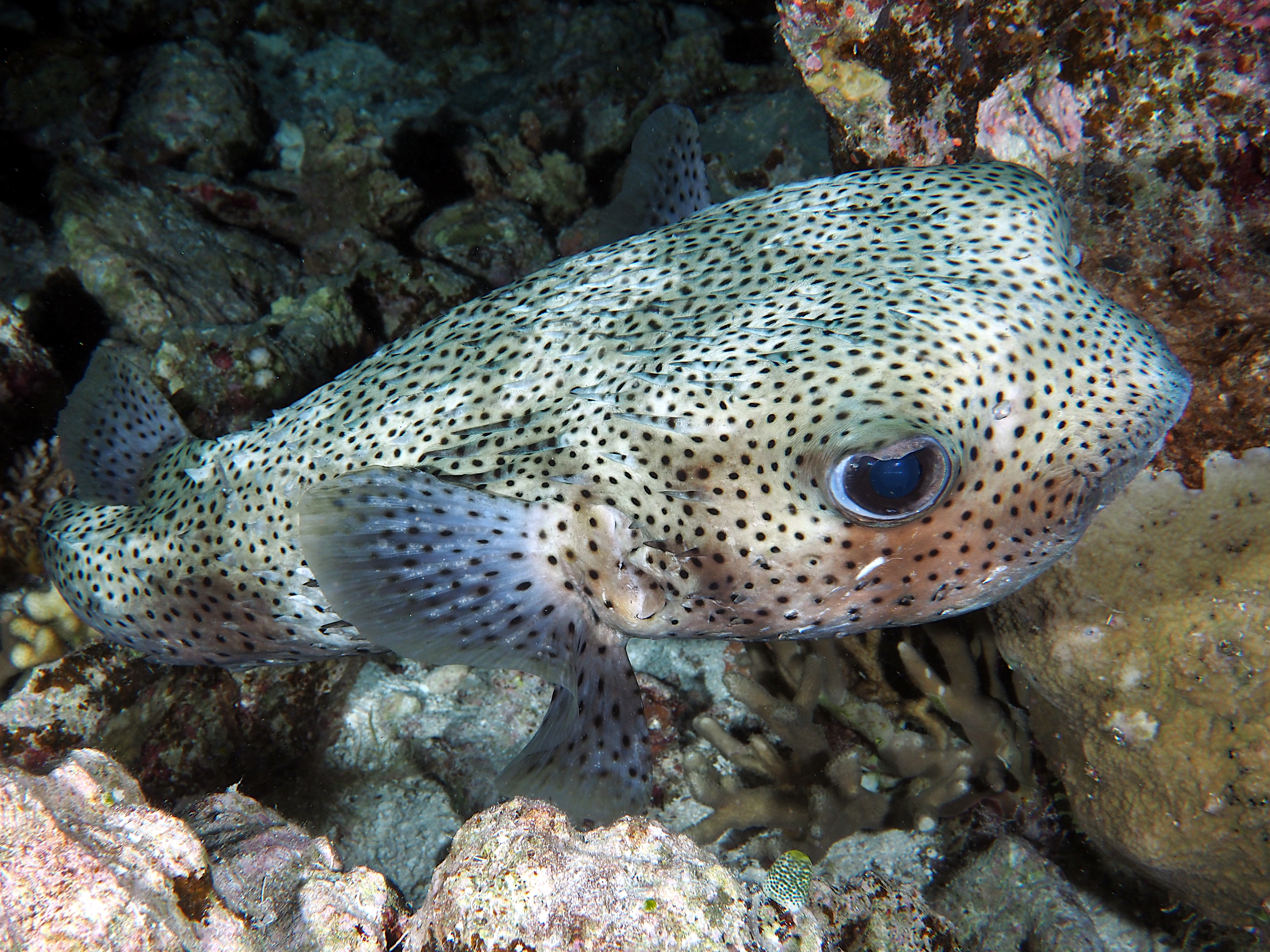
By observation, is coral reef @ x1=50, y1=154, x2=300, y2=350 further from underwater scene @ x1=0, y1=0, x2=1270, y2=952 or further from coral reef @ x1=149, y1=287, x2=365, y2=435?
coral reef @ x1=149, y1=287, x2=365, y2=435

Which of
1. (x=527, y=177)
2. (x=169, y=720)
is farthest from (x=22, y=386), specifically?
(x=527, y=177)

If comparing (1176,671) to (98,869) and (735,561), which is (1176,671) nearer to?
(735,561)

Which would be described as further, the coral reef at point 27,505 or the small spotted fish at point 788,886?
the coral reef at point 27,505

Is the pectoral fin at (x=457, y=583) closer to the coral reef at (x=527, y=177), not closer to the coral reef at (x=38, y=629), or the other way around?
the coral reef at (x=38, y=629)

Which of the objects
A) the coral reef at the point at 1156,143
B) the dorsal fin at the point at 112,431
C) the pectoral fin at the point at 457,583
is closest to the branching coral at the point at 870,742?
the pectoral fin at the point at 457,583

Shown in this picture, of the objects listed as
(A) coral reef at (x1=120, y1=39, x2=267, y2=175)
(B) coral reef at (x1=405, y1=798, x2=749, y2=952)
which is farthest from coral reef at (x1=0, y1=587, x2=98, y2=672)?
(A) coral reef at (x1=120, y1=39, x2=267, y2=175)

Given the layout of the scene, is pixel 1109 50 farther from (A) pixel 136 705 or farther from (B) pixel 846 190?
(A) pixel 136 705
